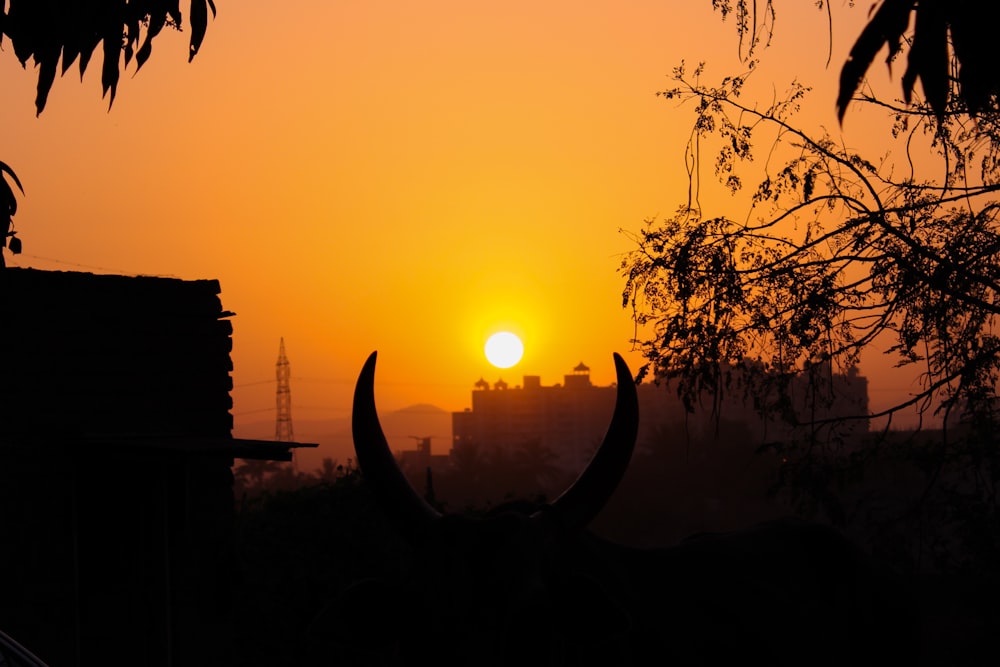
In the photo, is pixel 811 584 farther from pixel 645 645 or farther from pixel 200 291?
pixel 200 291

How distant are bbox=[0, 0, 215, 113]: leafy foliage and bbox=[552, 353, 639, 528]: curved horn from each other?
2.43m

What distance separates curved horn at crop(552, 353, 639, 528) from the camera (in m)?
3.87

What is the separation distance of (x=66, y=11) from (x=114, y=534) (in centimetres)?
740

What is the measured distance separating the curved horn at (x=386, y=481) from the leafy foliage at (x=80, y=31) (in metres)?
1.87

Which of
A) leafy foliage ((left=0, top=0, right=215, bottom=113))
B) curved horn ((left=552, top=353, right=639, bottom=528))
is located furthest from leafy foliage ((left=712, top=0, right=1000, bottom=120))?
leafy foliage ((left=0, top=0, right=215, bottom=113))

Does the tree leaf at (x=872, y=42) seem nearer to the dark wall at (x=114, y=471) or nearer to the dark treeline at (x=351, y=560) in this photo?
the dark treeline at (x=351, y=560)

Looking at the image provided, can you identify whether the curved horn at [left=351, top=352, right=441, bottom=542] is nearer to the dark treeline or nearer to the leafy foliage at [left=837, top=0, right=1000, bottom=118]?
the dark treeline

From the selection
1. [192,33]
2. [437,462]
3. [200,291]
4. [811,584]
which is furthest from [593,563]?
[437,462]

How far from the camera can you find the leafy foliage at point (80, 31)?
4.63 metres

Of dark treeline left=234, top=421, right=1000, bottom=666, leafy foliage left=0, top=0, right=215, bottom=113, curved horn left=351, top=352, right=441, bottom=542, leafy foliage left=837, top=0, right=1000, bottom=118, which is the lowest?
dark treeline left=234, top=421, right=1000, bottom=666

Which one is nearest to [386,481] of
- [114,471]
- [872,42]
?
[872,42]

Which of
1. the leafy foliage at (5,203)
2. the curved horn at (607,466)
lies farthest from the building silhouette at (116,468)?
the curved horn at (607,466)

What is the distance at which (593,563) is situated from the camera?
4051mm

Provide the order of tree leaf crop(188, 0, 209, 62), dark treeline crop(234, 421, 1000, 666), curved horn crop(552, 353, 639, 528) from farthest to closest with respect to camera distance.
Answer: dark treeline crop(234, 421, 1000, 666) → tree leaf crop(188, 0, 209, 62) → curved horn crop(552, 353, 639, 528)
